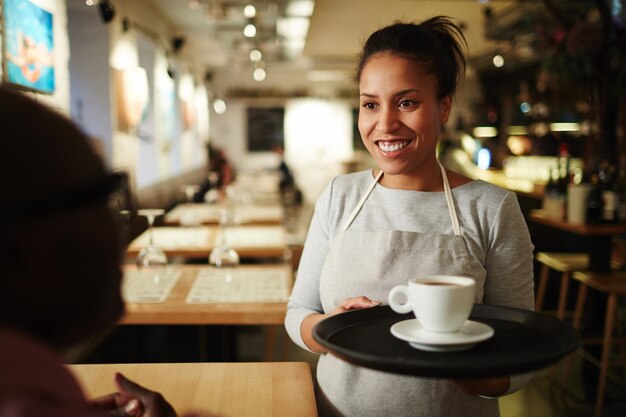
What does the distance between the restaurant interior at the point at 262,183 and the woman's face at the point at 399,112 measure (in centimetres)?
30

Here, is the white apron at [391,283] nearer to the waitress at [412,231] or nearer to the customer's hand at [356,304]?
the waitress at [412,231]

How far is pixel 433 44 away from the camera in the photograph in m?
1.57

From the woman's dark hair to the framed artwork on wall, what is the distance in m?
17.9

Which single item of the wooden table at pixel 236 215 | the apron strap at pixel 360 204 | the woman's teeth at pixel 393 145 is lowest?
the wooden table at pixel 236 215

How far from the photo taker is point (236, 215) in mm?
5766

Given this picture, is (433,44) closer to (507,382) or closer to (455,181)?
(455,181)

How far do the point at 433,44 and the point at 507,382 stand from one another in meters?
0.81

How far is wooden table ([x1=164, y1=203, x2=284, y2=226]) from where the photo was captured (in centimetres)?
562

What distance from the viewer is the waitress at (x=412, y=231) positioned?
1.51m

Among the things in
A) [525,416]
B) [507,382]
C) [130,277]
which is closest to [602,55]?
[525,416]

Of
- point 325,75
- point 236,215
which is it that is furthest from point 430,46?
point 325,75

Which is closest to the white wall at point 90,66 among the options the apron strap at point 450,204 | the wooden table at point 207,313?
the wooden table at point 207,313

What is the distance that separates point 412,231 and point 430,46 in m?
0.45

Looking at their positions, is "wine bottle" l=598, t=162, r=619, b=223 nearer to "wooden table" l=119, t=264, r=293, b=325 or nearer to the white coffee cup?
"wooden table" l=119, t=264, r=293, b=325
